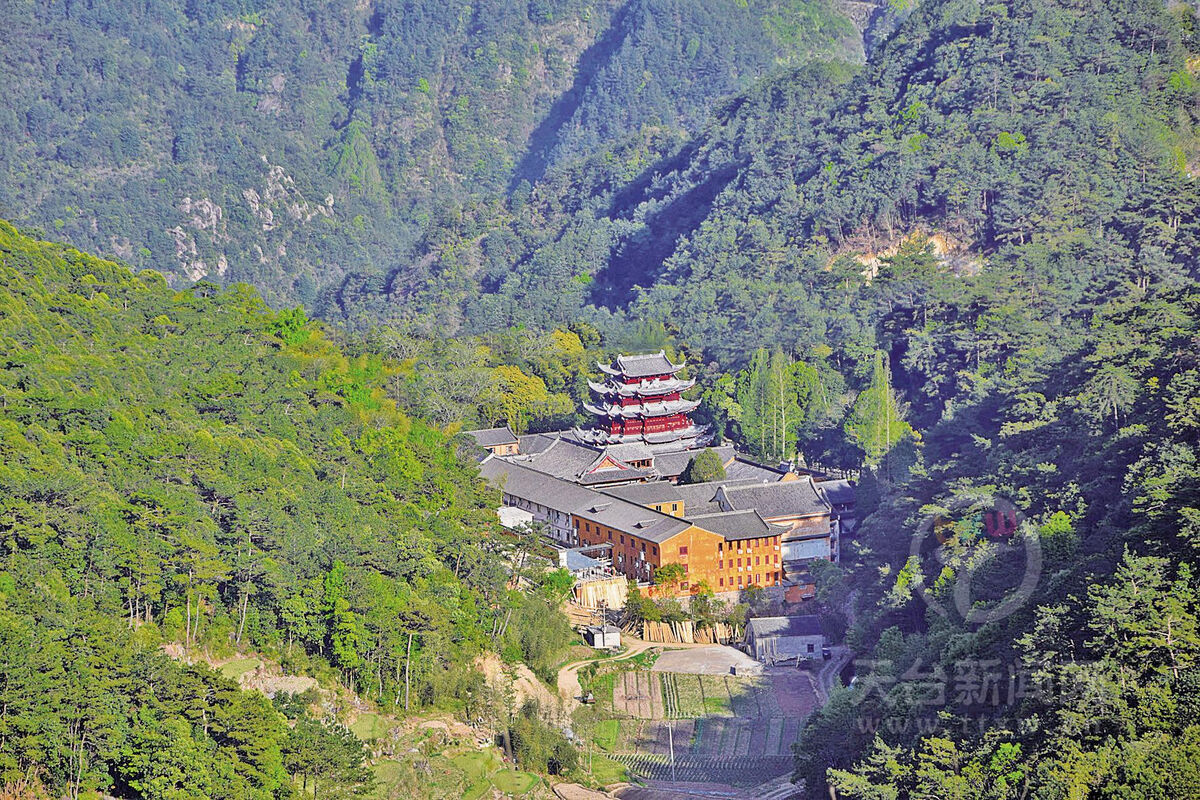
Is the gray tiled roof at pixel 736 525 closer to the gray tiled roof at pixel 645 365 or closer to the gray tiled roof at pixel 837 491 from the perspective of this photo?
the gray tiled roof at pixel 837 491

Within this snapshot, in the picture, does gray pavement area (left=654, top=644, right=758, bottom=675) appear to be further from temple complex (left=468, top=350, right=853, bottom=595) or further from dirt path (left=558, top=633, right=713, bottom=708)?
temple complex (left=468, top=350, right=853, bottom=595)

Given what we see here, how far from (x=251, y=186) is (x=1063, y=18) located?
7855 cm

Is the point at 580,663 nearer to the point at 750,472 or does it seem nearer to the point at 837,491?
the point at 837,491

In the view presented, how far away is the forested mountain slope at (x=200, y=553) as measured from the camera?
30.2m

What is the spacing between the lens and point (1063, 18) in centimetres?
9262

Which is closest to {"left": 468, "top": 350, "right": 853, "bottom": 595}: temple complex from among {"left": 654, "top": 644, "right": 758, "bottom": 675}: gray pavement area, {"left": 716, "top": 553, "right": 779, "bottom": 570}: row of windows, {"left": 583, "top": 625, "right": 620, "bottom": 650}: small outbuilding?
{"left": 716, "top": 553, "right": 779, "bottom": 570}: row of windows

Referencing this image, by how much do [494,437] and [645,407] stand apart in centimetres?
573

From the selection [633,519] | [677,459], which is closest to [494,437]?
[677,459]

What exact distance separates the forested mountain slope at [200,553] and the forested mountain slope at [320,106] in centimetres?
7731

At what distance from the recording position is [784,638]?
44531 mm

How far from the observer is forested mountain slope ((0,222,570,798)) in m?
30.2

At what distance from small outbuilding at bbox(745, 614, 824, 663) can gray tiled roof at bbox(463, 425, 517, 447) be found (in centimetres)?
1909

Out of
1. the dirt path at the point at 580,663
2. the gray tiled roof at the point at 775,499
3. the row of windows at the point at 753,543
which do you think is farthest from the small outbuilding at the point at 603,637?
the gray tiled roof at the point at 775,499

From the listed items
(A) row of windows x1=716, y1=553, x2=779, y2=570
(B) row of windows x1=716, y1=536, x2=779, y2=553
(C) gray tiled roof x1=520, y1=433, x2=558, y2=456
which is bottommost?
(A) row of windows x1=716, y1=553, x2=779, y2=570
